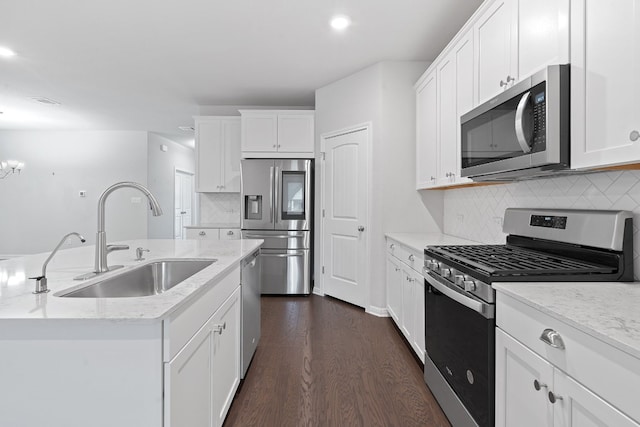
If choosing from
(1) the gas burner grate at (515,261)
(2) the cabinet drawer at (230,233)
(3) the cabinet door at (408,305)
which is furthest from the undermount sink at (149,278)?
(2) the cabinet drawer at (230,233)

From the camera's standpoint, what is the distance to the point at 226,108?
5.12 m

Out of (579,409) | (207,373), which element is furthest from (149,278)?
(579,409)

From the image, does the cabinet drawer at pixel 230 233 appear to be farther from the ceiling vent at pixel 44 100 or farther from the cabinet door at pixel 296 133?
the ceiling vent at pixel 44 100

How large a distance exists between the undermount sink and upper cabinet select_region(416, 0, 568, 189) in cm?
188

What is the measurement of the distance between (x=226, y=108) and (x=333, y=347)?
12.8 ft

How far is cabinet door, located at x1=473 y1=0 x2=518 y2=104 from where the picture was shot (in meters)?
1.75

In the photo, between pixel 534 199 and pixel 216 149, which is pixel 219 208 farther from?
pixel 534 199

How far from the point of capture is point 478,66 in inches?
82.6

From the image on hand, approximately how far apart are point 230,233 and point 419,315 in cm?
296

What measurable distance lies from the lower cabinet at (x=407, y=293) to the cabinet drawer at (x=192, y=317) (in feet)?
4.24

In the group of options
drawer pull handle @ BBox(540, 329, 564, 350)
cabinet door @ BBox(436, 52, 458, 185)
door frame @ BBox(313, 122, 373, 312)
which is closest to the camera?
drawer pull handle @ BBox(540, 329, 564, 350)

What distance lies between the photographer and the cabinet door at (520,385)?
1019 mm

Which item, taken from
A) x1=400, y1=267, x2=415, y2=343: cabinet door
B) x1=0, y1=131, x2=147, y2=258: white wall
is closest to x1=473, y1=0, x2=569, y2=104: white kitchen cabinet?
x1=400, y1=267, x2=415, y2=343: cabinet door

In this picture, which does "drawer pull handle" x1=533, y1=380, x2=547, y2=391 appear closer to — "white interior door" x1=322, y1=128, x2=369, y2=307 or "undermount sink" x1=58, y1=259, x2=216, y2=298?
"undermount sink" x1=58, y1=259, x2=216, y2=298
